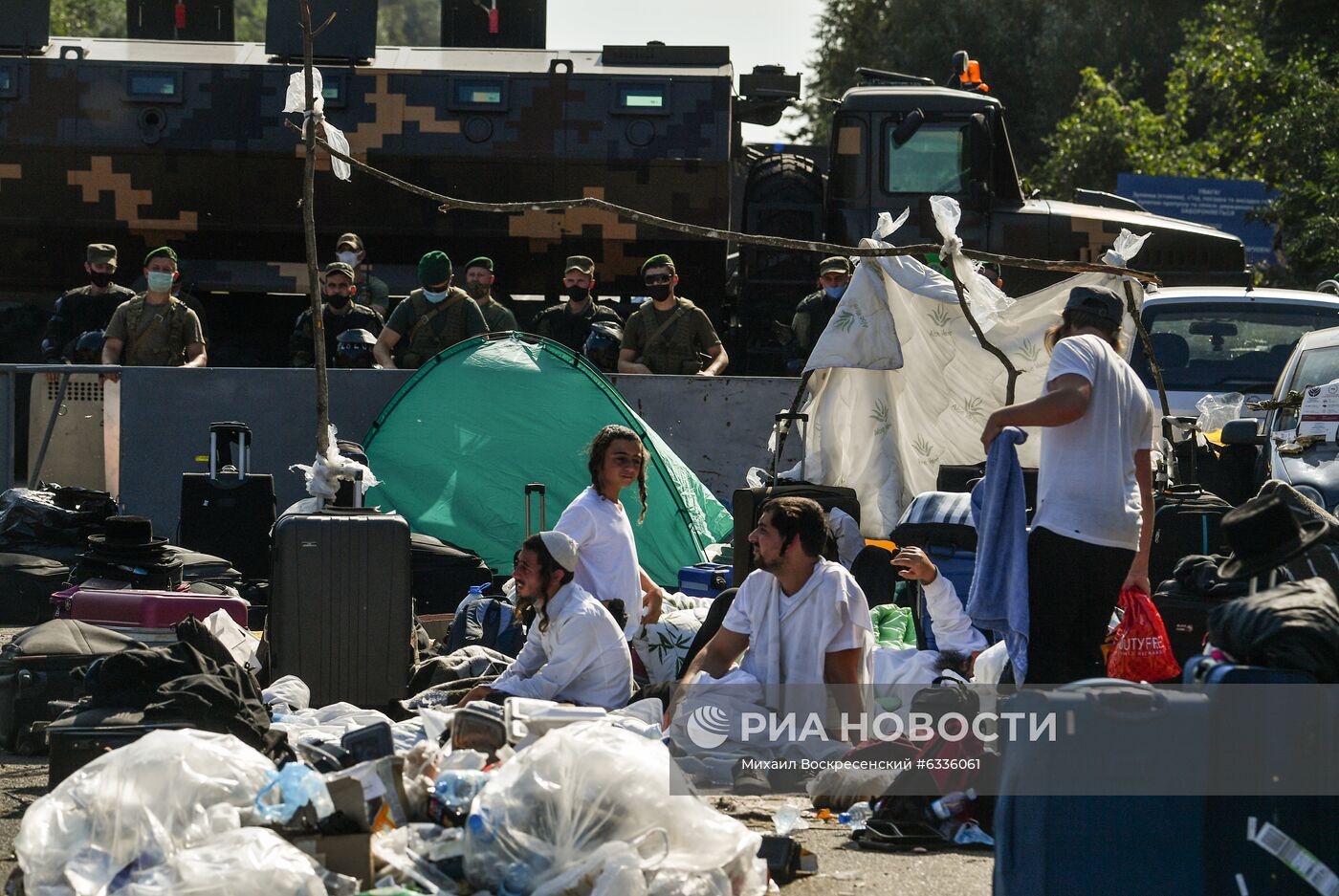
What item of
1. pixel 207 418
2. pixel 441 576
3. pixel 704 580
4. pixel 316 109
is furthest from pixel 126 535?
pixel 207 418

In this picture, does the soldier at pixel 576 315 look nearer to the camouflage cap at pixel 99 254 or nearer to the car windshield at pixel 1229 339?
the camouflage cap at pixel 99 254

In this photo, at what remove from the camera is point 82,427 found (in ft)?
37.8

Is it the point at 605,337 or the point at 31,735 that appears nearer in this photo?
the point at 31,735

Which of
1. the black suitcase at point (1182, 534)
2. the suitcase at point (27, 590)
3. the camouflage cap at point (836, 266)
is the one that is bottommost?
the suitcase at point (27, 590)

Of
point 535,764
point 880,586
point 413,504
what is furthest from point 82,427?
point 535,764

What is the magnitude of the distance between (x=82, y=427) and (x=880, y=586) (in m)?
5.50

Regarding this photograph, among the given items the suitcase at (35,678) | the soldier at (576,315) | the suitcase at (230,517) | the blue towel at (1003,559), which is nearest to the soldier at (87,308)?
the soldier at (576,315)

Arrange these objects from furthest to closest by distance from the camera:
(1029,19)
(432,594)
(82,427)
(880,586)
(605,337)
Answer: (1029,19) → (605,337) → (82,427) → (432,594) → (880,586)

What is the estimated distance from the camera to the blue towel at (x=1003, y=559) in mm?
5777

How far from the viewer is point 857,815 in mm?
5652

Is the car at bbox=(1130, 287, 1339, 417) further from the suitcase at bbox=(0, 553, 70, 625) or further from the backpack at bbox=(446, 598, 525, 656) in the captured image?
the suitcase at bbox=(0, 553, 70, 625)

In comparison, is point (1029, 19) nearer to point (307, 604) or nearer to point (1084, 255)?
point (1084, 255)

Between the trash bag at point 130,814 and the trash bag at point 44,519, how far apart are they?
5894 mm

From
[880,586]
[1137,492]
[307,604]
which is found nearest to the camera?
[1137,492]
